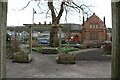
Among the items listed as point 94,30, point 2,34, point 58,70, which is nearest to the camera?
point 2,34

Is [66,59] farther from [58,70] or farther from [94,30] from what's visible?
[94,30]

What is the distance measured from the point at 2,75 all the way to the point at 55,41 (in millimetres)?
16326

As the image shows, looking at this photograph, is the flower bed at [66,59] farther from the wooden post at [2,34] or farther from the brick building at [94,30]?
the brick building at [94,30]

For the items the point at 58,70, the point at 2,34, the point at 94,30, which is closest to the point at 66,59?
the point at 58,70

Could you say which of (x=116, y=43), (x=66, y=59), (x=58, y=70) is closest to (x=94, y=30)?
(x=66, y=59)

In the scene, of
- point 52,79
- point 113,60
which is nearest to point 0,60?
point 113,60

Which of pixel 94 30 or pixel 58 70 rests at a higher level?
pixel 94 30

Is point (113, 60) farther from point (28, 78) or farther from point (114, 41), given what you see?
point (28, 78)

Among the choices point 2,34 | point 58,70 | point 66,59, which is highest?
point 2,34

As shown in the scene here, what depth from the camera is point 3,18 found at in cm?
257

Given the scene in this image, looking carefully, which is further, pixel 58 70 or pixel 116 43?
pixel 58 70

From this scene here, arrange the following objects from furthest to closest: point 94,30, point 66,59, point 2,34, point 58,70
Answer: point 94,30, point 66,59, point 58,70, point 2,34

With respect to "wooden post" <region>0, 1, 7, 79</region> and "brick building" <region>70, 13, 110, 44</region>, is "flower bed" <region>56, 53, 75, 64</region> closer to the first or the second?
"wooden post" <region>0, 1, 7, 79</region>

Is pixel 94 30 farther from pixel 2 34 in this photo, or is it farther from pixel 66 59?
pixel 2 34
